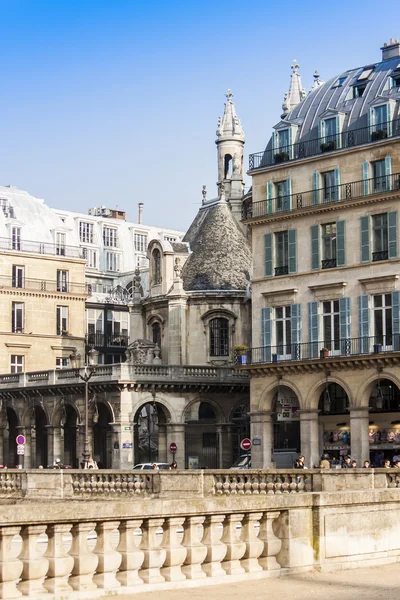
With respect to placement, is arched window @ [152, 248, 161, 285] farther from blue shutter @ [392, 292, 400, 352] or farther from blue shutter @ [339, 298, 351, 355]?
blue shutter @ [392, 292, 400, 352]

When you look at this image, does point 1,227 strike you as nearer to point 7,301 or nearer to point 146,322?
point 7,301

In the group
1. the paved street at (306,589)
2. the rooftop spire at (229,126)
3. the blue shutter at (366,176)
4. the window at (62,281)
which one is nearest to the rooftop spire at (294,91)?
the rooftop spire at (229,126)

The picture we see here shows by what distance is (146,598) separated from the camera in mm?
14156

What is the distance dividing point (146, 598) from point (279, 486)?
68.1 ft

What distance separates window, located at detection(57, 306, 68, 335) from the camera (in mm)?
88562

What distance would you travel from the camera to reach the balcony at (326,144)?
193ft

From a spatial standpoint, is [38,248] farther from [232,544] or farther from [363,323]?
[232,544]

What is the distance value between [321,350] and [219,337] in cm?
1817

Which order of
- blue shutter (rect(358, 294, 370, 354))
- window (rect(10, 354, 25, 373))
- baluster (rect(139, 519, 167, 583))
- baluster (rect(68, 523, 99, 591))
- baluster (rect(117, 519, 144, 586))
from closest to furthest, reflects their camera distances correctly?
baluster (rect(68, 523, 99, 591))
baluster (rect(117, 519, 144, 586))
baluster (rect(139, 519, 167, 583))
blue shutter (rect(358, 294, 370, 354))
window (rect(10, 354, 25, 373))

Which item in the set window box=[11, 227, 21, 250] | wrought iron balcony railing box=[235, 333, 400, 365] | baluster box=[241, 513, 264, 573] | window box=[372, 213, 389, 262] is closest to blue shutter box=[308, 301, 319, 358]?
wrought iron balcony railing box=[235, 333, 400, 365]

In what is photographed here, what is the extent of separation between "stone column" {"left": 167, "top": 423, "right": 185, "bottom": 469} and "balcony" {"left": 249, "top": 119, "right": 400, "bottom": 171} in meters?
15.5

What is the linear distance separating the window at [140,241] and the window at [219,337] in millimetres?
44888

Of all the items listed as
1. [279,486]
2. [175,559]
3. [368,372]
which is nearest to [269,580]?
[175,559]

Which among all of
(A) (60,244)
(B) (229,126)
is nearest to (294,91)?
(B) (229,126)
